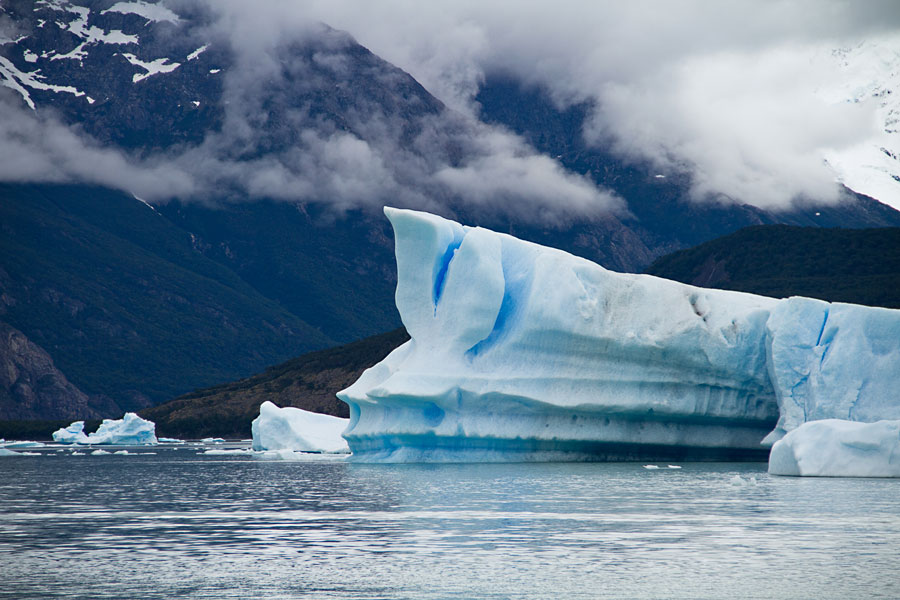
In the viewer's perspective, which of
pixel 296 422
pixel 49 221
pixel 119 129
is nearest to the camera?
pixel 296 422

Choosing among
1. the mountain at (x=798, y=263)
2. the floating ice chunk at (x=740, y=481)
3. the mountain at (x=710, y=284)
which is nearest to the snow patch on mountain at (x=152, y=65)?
the mountain at (x=710, y=284)

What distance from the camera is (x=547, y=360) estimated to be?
25078 millimetres

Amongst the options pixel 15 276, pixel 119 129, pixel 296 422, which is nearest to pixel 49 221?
pixel 15 276

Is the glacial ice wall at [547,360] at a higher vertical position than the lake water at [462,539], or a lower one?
higher

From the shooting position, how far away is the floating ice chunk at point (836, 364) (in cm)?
2389

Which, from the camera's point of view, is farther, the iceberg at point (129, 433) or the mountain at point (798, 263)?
the mountain at point (798, 263)

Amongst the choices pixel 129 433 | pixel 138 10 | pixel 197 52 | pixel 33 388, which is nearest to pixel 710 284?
pixel 129 433

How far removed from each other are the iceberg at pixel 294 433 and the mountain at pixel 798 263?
3050 cm

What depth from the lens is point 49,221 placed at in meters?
132

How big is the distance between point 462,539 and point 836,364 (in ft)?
48.8

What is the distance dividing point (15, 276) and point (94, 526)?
110 m

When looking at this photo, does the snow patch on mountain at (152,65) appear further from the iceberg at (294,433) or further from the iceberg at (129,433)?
the iceberg at (294,433)

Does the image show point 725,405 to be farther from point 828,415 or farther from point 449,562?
point 449,562

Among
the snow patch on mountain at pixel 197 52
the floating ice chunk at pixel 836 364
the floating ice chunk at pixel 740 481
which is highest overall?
the snow patch on mountain at pixel 197 52
